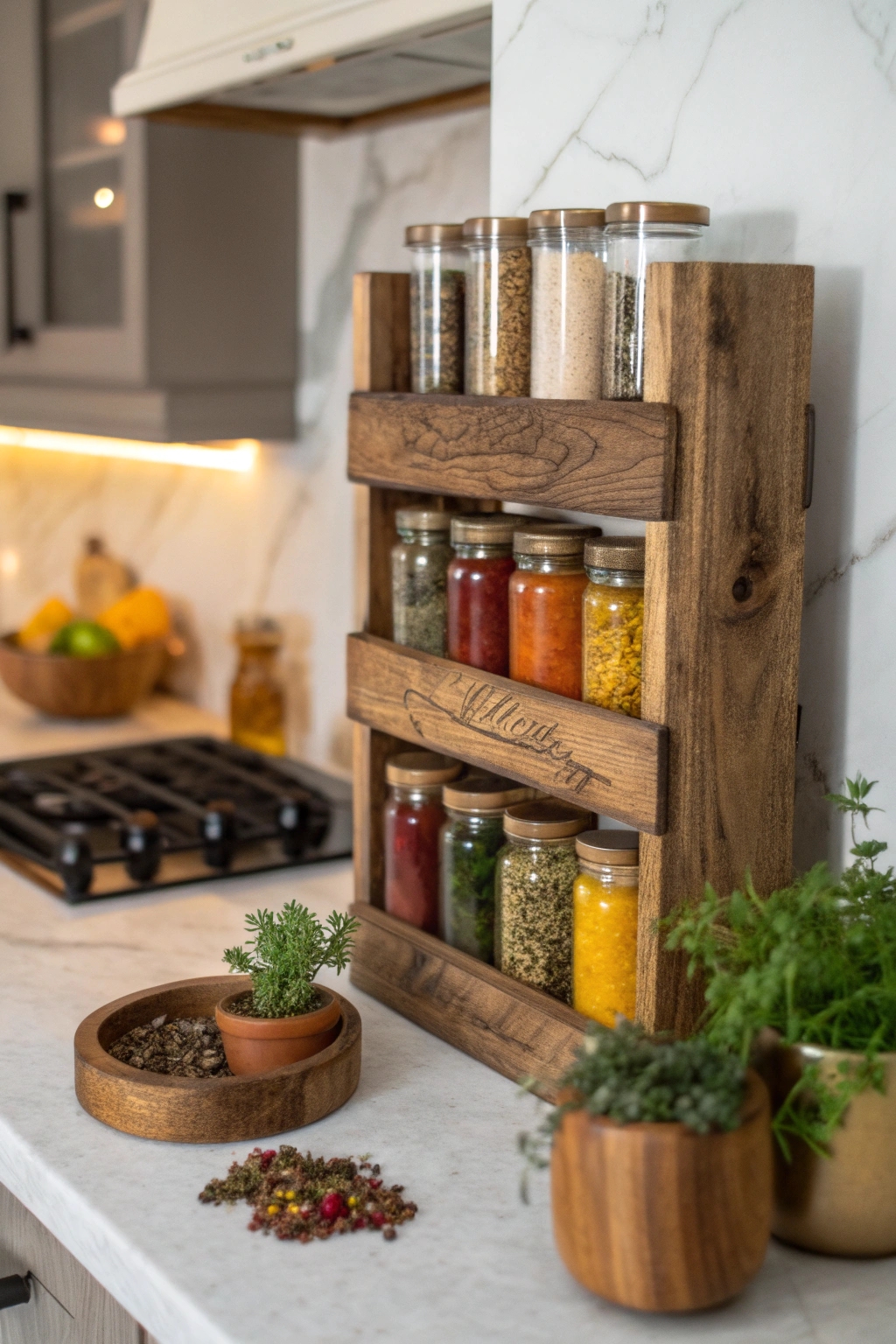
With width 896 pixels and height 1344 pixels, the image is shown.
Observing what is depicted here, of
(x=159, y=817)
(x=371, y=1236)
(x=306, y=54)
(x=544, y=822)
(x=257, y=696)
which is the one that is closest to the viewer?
(x=371, y=1236)

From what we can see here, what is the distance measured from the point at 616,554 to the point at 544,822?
0.78ft

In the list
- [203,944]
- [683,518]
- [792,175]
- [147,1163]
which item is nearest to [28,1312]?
[147,1163]

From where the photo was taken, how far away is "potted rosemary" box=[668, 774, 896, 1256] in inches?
35.1

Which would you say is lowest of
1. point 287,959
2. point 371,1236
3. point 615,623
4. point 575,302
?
point 371,1236

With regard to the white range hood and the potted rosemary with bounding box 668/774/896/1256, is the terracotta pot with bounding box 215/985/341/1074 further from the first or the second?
the white range hood

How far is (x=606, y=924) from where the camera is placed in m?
1.12

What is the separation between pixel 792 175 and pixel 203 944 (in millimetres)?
951

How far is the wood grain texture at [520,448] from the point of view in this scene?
1.01m


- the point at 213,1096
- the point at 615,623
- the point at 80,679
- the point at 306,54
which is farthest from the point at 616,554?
the point at 80,679

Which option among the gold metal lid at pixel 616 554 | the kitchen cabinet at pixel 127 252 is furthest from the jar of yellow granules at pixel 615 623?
the kitchen cabinet at pixel 127 252

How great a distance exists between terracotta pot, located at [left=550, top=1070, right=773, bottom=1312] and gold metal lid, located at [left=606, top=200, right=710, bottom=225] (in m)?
0.62

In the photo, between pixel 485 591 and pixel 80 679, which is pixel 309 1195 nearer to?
pixel 485 591

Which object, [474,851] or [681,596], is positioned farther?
[474,851]

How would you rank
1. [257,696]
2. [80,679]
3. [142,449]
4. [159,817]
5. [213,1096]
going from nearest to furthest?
[213,1096] < [159,817] < [257,696] < [80,679] < [142,449]
